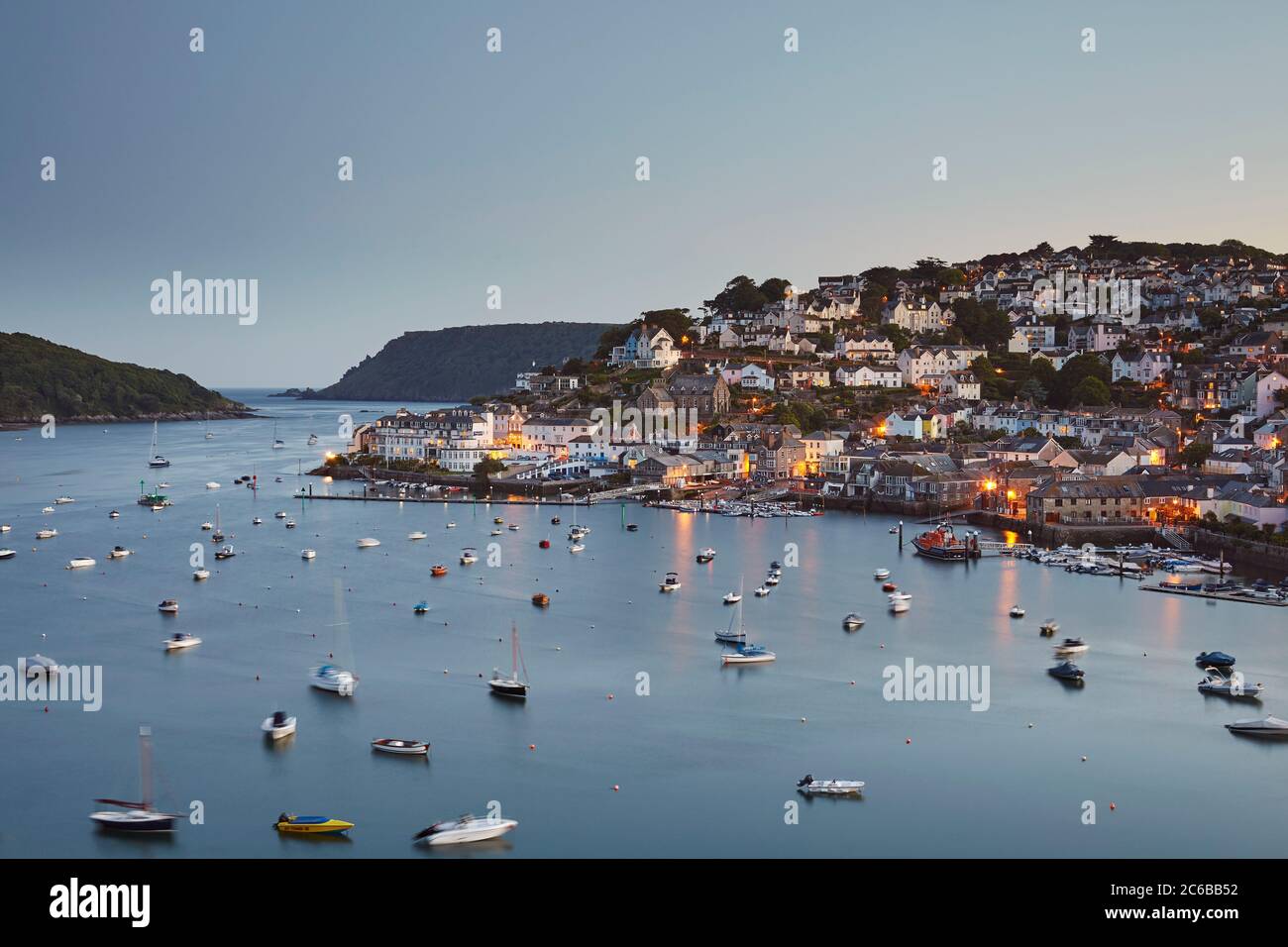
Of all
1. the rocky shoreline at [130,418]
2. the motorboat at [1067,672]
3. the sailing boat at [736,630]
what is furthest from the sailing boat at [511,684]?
the rocky shoreline at [130,418]

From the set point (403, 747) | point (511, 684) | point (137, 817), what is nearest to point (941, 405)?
point (511, 684)

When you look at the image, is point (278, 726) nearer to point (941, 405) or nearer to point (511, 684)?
point (511, 684)

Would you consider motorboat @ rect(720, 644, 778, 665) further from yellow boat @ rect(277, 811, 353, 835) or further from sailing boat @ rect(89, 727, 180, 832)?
sailing boat @ rect(89, 727, 180, 832)

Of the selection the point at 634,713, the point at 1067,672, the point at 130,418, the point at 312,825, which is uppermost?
the point at 130,418

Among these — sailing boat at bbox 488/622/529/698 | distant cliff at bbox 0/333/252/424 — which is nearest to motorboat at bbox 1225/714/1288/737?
sailing boat at bbox 488/622/529/698

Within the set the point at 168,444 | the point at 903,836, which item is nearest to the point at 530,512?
the point at 903,836

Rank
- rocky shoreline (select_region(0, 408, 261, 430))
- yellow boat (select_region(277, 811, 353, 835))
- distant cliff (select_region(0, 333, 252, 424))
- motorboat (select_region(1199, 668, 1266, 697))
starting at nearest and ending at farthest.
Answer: yellow boat (select_region(277, 811, 353, 835)), motorboat (select_region(1199, 668, 1266, 697)), rocky shoreline (select_region(0, 408, 261, 430)), distant cliff (select_region(0, 333, 252, 424))
